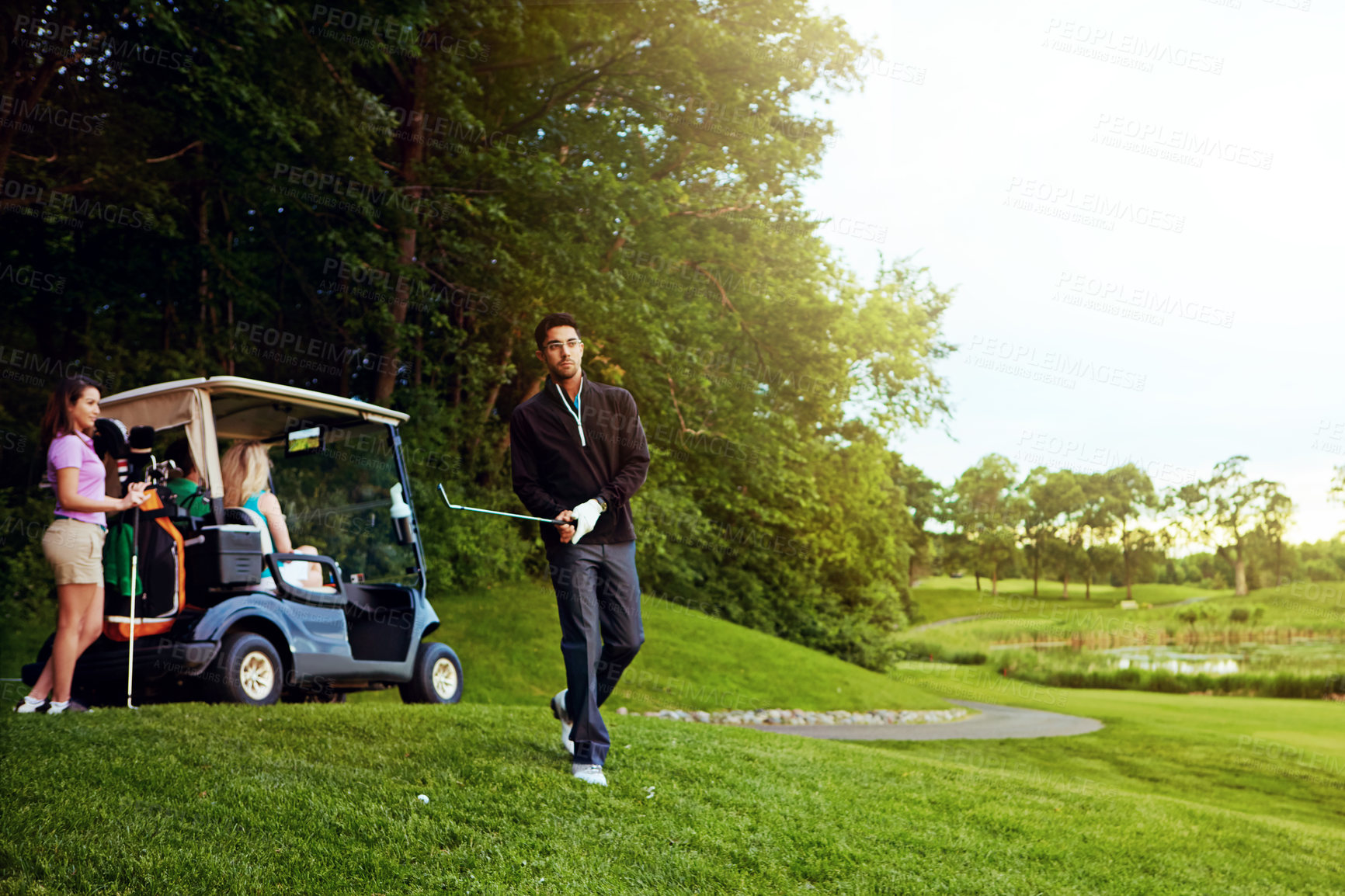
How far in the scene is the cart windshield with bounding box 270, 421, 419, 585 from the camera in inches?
313

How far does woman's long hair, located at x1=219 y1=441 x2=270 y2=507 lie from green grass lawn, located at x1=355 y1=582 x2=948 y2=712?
555 cm

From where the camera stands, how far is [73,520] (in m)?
5.60

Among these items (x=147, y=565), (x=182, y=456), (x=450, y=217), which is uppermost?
(x=450, y=217)

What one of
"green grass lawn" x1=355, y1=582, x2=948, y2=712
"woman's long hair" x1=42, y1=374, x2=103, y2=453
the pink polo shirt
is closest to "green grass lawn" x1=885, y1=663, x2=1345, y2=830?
"green grass lawn" x1=355, y1=582, x2=948, y2=712

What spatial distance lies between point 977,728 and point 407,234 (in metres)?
12.0

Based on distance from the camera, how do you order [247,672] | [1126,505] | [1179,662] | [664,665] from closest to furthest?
1. [247,672]
2. [664,665]
3. [1179,662]
4. [1126,505]

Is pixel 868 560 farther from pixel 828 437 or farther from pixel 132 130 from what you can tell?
pixel 132 130

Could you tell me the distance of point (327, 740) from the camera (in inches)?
200

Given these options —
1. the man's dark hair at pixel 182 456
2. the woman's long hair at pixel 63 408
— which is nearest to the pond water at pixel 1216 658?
the man's dark hair at pixel 182 456

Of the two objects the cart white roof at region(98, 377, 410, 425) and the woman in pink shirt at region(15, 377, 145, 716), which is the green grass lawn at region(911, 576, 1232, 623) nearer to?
the cart white roof at region(98, 377, 410, 425)

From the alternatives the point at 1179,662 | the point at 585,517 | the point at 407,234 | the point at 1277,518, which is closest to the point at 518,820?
the point at 585,517

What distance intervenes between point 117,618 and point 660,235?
1251cm

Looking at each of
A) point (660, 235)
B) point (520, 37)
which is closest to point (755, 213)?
point (660, 235)

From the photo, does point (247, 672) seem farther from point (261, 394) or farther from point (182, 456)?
point (261, 394)
